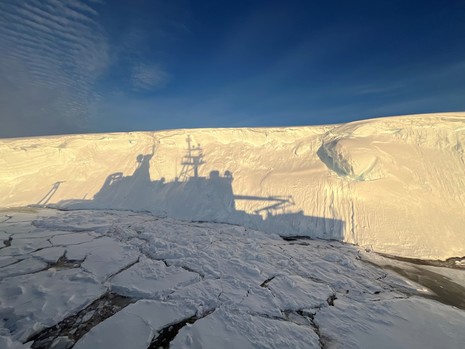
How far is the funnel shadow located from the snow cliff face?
4 cm

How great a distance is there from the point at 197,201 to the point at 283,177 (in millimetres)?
3573

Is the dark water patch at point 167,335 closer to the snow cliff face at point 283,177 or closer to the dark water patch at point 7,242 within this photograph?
the dark water patch at point 7,242

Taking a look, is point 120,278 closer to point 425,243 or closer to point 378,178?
point 425,243

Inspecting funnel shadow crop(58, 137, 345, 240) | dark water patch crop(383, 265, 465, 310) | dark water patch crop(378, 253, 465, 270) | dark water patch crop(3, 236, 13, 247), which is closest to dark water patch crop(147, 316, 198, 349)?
dark water patch crop(383, 265, 465, 310)

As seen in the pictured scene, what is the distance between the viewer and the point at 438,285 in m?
4.55

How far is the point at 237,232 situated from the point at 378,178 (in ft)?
17.5

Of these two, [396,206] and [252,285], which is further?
[396,206]

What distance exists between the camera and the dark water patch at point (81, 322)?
2369mm

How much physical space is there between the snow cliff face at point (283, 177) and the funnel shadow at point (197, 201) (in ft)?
0.14

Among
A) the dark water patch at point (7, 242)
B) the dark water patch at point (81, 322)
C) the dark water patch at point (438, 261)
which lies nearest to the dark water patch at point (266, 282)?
the dark water patch at point (81, 322)

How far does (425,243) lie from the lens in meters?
6.39

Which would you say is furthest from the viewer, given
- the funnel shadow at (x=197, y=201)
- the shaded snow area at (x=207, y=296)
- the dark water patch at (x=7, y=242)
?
the funnel shadow at (x=197, y=201)

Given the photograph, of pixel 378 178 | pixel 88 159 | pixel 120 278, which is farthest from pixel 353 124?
pixel 88 159

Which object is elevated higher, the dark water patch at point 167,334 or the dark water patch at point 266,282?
the dark water patch at point 167,334
